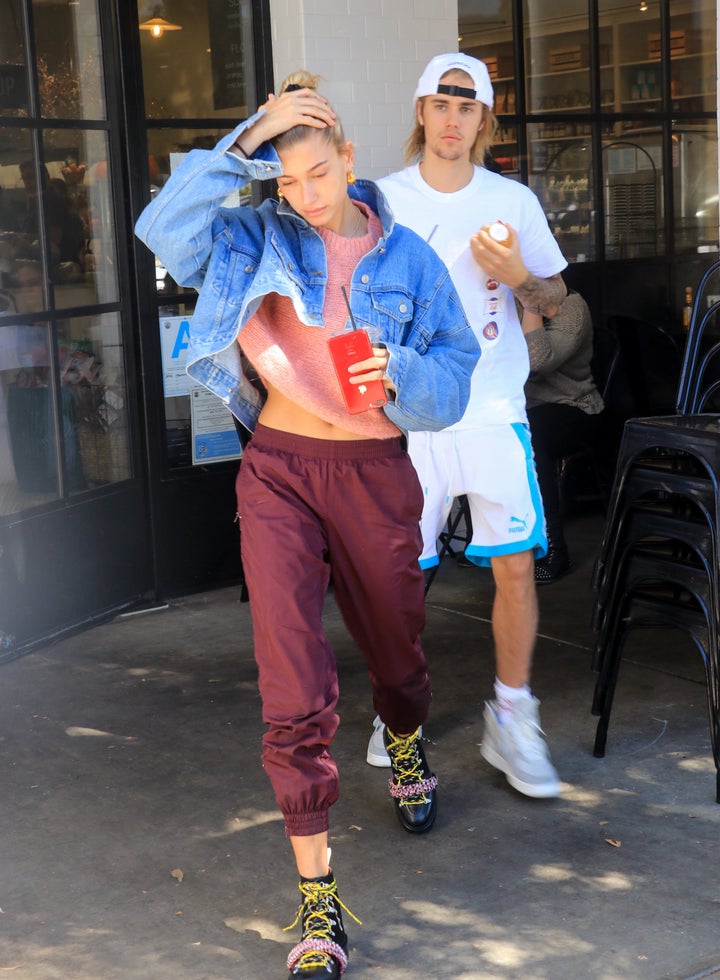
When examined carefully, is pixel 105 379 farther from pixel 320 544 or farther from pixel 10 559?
pixel 320 544

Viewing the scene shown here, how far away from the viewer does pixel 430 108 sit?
12.3 ft

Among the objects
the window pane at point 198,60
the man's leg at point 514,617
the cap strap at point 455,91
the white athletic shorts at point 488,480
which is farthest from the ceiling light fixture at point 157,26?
the man's leg at point 514,617

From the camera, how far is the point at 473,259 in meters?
3.66

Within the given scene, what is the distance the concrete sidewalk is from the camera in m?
2.88

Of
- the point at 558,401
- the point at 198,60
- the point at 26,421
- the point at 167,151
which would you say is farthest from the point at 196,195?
the point at 558,401

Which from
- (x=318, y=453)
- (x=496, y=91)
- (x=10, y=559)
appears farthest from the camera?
(x=496, y=91)

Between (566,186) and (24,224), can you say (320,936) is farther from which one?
(566,186)

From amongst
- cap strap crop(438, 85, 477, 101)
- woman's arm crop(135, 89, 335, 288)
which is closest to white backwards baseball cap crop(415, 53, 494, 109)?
cap strap crop(438, 85, 477, 101)

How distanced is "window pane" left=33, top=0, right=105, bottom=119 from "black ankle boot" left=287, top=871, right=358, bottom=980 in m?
3.13

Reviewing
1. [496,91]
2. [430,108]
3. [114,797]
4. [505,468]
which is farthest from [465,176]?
[496,91]

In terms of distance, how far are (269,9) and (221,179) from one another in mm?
2972

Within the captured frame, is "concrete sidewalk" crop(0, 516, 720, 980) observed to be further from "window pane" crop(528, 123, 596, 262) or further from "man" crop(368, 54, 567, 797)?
"window pane" crop(528, 123, 596, 262)

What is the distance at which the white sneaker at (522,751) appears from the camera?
357cm

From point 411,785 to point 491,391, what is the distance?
1085 millimetres
